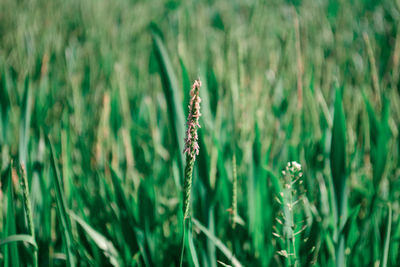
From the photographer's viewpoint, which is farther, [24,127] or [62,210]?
[24,127]

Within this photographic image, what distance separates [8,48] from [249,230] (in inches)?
48.4

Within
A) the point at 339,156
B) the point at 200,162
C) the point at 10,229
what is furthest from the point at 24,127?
the point at 339,156

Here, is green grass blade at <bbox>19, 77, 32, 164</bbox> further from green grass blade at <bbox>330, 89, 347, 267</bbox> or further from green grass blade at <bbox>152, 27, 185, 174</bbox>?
green grass blade at <bbox>330, 89, 347, 267</bbox>

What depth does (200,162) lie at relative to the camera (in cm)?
58

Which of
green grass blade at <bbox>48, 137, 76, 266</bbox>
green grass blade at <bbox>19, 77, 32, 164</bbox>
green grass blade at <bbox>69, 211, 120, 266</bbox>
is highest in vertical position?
green grass blade at <bbox>19, 77, 32, 164</bbox>

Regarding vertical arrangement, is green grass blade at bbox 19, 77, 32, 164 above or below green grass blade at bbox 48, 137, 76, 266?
above

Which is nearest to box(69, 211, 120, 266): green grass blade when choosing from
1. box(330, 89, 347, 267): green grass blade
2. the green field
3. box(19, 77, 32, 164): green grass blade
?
the green field

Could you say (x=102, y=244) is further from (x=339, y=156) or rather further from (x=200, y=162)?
(x=339, y=156)

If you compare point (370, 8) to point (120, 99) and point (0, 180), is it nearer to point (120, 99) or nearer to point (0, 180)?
point (120, 99)

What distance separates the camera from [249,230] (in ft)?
2.12

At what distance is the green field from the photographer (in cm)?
57

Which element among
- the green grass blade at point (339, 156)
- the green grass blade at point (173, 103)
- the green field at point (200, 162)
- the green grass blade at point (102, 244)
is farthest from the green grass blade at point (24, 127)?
the green grass blade at point (339, 156)

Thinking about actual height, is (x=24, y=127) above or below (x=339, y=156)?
above

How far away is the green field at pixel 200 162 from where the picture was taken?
1.87ft
